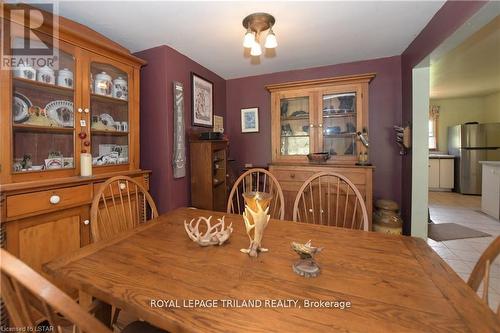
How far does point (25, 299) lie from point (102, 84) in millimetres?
1786

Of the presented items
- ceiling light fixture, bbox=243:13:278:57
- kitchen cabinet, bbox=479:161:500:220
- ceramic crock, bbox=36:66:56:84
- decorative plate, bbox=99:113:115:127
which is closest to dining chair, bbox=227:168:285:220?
ceiling light fixture, bbox=243:13:278:57

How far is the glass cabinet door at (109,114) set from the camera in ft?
6.14

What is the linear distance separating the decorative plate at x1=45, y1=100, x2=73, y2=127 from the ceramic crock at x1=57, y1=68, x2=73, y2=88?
0.40ft

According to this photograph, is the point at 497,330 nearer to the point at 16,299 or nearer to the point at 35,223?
the point at 16,299

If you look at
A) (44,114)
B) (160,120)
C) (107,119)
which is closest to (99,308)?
(44,114)

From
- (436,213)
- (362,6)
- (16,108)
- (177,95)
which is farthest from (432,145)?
(16,108)

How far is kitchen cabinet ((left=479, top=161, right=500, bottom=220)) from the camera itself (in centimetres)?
350

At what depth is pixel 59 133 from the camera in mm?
1675

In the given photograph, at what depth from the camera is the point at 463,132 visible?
5199 mm

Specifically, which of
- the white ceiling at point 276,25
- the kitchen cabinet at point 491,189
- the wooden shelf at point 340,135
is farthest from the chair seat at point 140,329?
the kitchen cabinet at point 491,189

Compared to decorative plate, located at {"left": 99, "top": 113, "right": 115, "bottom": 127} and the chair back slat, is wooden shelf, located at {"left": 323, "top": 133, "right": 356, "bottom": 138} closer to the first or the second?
decorative plate, located at {"left": 99, "top": 113, "right": 115, "bottom": 127}

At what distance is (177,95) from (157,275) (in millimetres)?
1930

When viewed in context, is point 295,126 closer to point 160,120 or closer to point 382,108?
point 382,108

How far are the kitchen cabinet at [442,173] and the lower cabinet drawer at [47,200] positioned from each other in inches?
272
